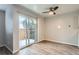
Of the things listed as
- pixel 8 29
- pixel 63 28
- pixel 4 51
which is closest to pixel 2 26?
pixel 8 29

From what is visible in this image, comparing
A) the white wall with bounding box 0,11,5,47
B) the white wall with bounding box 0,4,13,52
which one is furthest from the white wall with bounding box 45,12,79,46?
the white wall with bounding box 0,11,5,47

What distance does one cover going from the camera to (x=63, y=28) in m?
1.76

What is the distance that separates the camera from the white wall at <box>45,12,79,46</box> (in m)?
1.75

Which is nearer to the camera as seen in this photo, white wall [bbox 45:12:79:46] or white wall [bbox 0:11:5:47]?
white wall [bbox 0:11:5:47]

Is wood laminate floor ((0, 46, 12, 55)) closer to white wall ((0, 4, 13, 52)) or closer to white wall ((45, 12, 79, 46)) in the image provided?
white wall ((0, 4, 13, 52))

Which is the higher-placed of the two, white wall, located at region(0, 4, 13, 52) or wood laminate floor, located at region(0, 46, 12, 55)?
white wall, located at region(0, 4, 13, 52)

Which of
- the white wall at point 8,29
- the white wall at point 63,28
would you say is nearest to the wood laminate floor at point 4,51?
the white wall at point 8,29

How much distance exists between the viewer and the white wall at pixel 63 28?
5.74 ft

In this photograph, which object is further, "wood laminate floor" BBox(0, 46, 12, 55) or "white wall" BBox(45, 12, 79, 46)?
"white wall" BBox(45, 12, 79, 46)

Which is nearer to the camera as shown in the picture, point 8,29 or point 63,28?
point 8,29

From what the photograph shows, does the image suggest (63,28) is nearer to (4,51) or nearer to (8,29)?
(8,29)

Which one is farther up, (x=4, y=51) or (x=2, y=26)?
(x=2, y=26)
